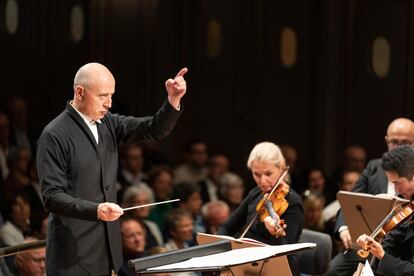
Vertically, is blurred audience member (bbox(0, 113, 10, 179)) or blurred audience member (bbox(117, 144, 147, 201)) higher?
blurred audience member (bbox(0, 113, 10, 179))

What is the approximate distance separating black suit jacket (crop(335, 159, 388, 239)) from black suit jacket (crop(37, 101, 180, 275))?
1661 mm

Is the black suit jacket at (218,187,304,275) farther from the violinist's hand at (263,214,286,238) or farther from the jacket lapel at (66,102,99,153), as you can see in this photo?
the jacket lapel at (66,102,99,153)

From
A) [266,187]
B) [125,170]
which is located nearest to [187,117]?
[125,170]

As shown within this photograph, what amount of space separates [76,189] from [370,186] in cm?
199

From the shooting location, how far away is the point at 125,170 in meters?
8.18

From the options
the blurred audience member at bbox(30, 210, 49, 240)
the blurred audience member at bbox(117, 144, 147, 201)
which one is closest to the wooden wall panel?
the blurred audience member at bbox(117, 144, 147, 201)

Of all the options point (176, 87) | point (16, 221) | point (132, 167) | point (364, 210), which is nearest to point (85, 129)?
point (176, 87)

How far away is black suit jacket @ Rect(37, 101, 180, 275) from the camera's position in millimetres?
3916

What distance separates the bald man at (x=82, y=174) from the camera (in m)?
3.93

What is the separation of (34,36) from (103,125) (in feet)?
18.8

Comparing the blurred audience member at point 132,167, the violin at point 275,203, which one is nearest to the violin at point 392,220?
the violin at point 275,203

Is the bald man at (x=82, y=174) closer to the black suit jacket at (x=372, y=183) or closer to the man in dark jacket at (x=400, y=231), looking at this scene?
the man in dark jacket at (x=400, y=231)

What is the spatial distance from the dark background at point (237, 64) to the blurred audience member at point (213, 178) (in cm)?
110

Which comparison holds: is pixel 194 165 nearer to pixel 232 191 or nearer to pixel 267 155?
pixel 232 191
